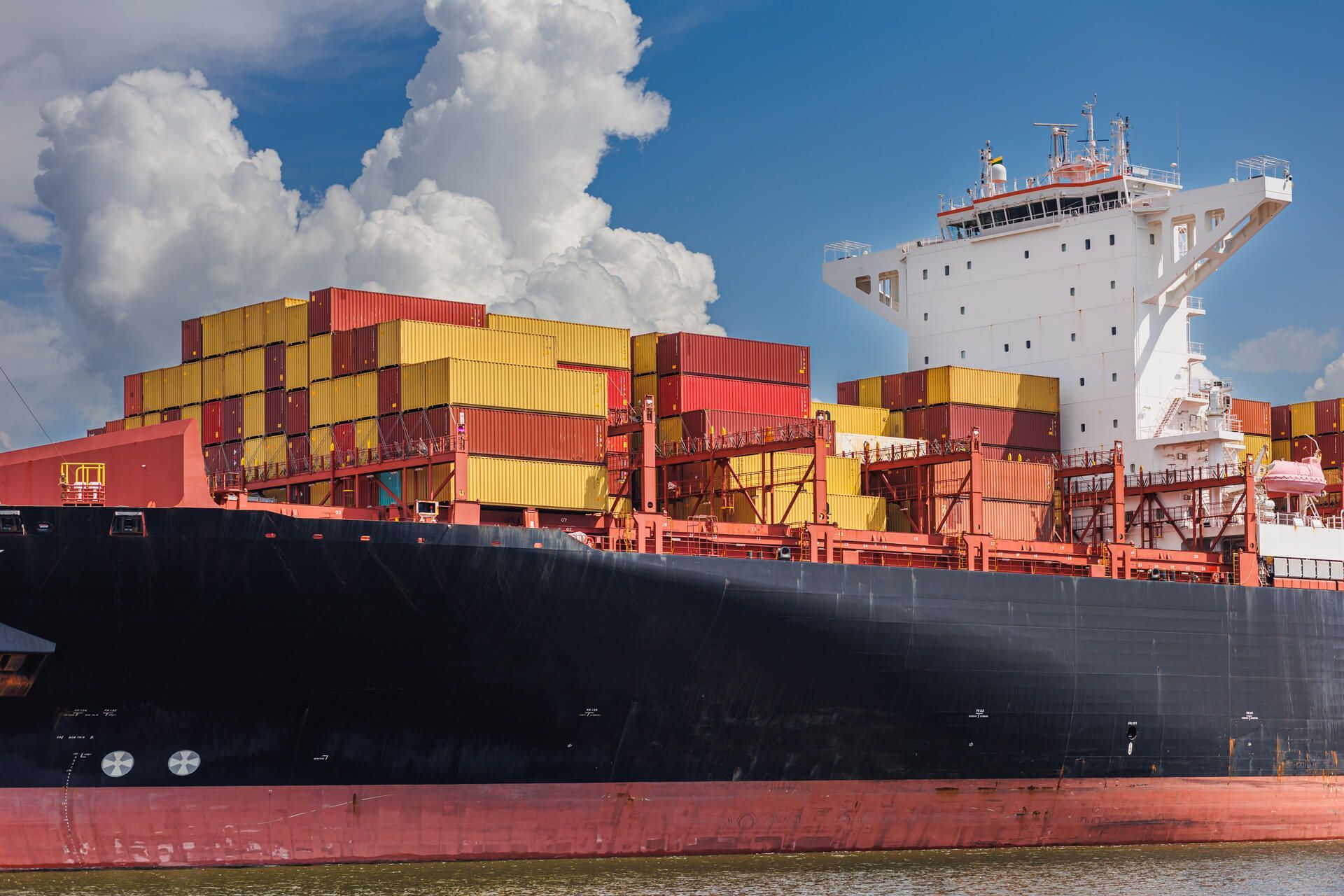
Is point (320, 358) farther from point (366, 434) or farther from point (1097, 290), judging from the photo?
point (1097, 290)

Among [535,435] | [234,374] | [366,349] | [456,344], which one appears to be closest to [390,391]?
[366,349]

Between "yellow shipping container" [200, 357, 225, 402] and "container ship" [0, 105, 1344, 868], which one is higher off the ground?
"yellow shipping container" [200, 357, 225, 402]

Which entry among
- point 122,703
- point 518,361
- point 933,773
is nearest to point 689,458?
point 518,361

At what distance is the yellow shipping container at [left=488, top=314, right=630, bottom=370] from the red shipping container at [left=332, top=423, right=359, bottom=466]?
427cm

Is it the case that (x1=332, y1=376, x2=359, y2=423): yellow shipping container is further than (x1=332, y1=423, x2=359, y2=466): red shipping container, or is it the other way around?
(x1=332, y1=376, x2=359, y2=423): yellow shipping container

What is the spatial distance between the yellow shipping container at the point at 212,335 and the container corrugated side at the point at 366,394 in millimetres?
5346

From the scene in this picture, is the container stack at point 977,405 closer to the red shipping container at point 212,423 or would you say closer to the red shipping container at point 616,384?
the red shipping container at point 616,384

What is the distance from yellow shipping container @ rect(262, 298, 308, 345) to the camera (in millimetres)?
36500

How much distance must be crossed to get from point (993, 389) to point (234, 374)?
1972 centimetres

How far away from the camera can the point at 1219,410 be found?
44094mm

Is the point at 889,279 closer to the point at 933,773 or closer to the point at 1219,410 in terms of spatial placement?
the point at 1219,410

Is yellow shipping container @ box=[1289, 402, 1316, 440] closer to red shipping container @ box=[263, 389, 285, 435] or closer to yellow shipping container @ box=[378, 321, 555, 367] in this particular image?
yellow shipping container @ box=[378, 321, 555, 367]

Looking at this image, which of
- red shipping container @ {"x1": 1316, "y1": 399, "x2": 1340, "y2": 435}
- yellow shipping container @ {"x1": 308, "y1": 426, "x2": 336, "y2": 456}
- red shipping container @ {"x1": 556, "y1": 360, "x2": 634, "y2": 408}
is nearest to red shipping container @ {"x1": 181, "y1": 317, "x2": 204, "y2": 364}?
yellow shipping container @ {"x1": 308, "y1": 426, "x2": 336, "y2": 456}

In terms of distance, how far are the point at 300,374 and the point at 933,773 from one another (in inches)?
639
